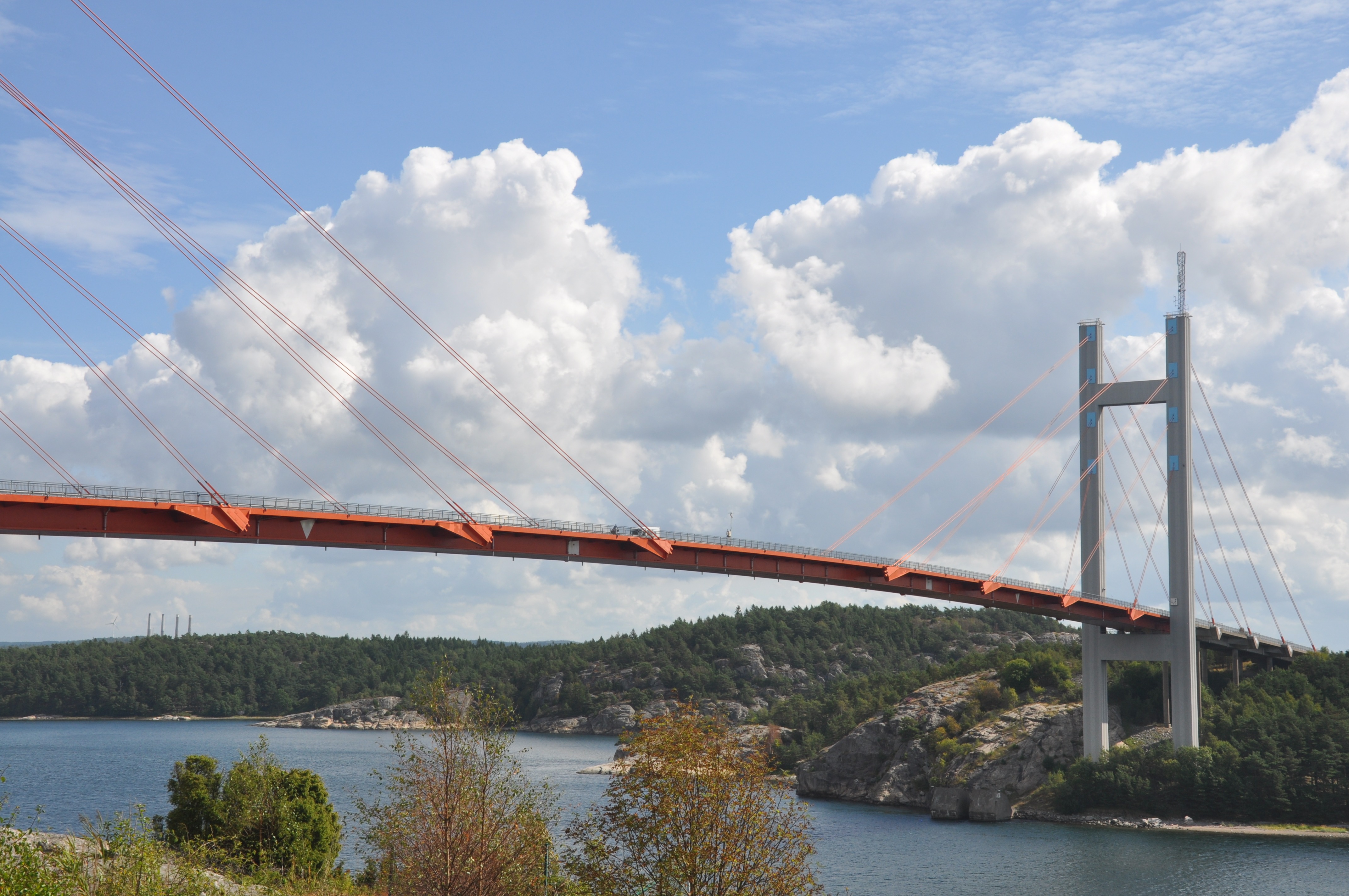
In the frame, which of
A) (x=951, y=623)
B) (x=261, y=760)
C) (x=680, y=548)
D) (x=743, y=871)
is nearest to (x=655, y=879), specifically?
(x=743, y=871)

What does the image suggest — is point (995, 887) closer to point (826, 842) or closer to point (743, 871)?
point (826, 842)

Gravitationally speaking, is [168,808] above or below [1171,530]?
below

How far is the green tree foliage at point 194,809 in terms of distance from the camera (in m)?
41.4

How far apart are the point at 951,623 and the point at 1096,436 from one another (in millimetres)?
109120

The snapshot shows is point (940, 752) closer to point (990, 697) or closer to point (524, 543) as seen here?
point (990, 697)

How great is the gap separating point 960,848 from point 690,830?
135 feet

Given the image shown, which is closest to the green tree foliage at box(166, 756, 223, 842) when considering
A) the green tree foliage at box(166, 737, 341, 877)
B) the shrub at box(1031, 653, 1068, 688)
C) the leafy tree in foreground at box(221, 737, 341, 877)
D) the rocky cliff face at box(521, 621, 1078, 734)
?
the green tree foliage at box(166, 737, 341, 877)

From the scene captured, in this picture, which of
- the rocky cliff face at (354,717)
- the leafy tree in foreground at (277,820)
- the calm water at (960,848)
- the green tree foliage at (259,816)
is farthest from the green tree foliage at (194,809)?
the rocky cliff face at (354,717)

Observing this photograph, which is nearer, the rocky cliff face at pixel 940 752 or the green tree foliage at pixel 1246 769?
the green tree foliage at pixel 1246 769

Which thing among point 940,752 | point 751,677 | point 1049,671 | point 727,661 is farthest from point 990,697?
point 727,661

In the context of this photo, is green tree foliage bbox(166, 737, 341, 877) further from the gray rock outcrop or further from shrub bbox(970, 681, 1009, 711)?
the gray rock outcrop

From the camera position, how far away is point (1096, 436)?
244ft

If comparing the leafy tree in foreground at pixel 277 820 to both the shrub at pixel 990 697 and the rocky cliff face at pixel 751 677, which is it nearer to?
the shrub at pixel 990 697

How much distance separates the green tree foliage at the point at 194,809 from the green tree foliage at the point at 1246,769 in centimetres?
5131
